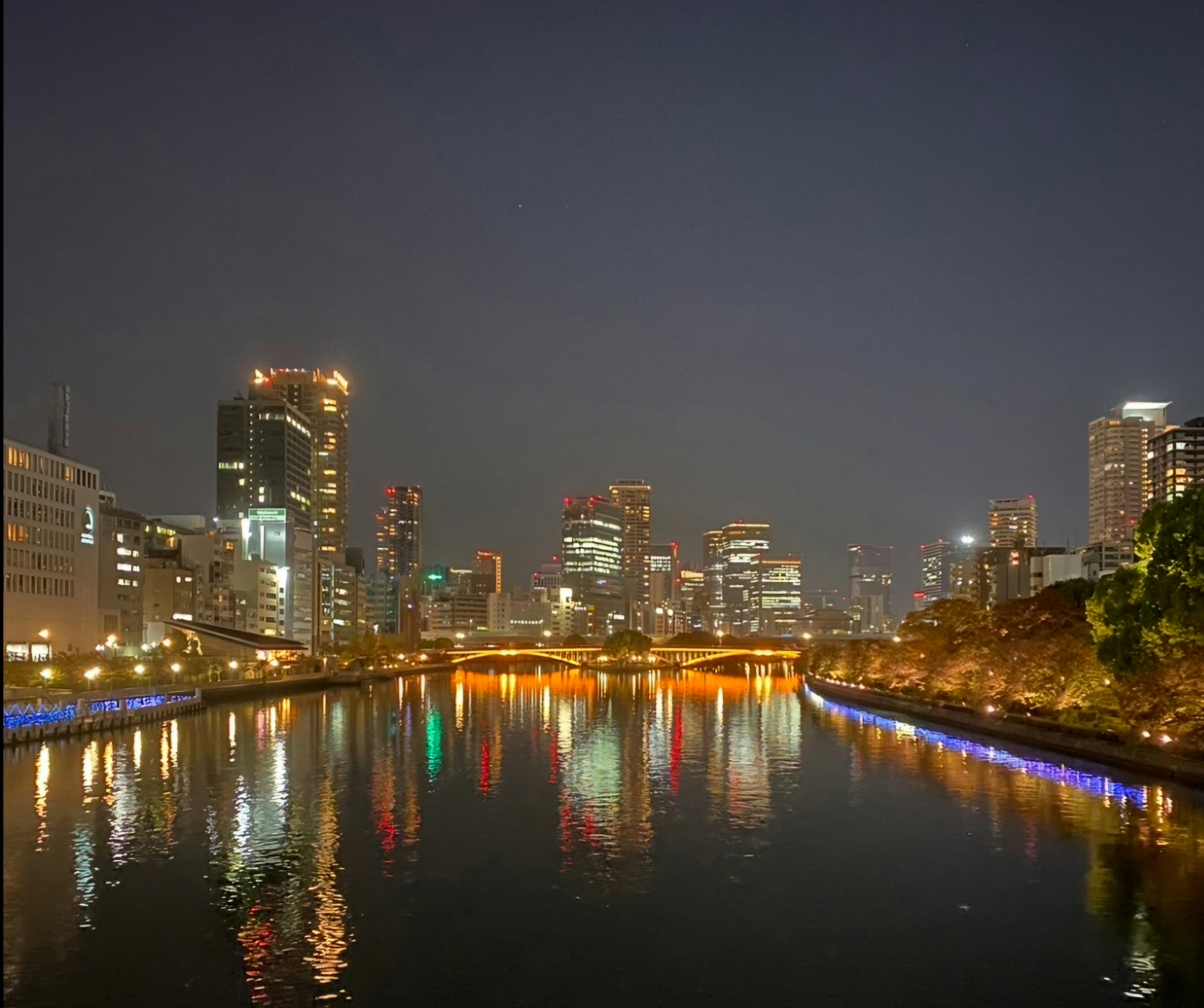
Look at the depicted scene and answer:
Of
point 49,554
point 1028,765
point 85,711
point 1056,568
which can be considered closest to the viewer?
point 1028,765

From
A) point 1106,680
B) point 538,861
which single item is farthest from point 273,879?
point 1106,680

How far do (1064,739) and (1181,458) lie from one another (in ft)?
391

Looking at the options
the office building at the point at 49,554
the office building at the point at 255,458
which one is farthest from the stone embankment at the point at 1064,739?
the office building at the point at 255,458

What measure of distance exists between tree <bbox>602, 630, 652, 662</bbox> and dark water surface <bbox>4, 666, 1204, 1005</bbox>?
9183 centimetres

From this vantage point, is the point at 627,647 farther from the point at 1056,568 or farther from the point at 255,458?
the point at 255,458

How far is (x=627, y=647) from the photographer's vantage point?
136500mm

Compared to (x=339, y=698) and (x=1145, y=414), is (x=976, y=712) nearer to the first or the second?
(x=339, y=698)

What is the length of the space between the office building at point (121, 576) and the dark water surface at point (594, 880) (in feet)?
183

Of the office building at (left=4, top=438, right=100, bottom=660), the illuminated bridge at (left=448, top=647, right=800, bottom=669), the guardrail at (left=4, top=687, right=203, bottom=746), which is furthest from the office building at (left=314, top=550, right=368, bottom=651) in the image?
the guardrail at (left=4, top=687, right=203, bottom=746)

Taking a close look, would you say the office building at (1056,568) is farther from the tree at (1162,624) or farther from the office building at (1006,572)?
the tree at (1162,624)

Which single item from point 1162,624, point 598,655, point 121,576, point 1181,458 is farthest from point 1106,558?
point 121,576

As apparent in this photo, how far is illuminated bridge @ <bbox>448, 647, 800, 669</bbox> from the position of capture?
133 meters

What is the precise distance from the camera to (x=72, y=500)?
8025 cm

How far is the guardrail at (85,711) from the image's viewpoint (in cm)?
4578
